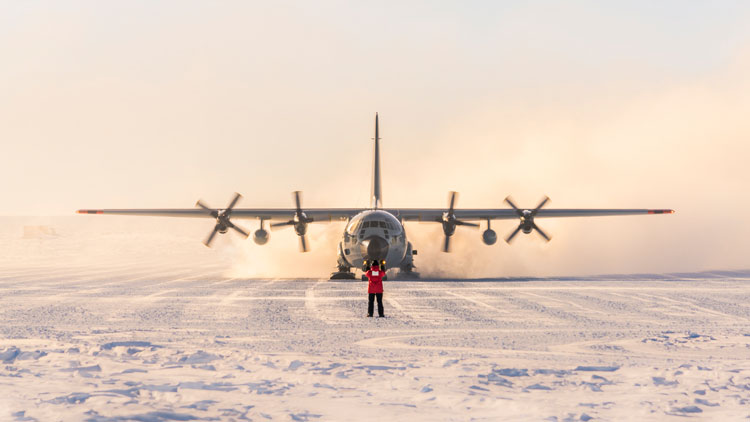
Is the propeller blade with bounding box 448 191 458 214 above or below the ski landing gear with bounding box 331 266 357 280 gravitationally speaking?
above

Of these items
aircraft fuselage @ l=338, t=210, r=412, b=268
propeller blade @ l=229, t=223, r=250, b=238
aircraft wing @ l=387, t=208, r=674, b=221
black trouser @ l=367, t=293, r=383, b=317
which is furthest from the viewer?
aircraft wing @ l=387, t=208, r=674, b=221

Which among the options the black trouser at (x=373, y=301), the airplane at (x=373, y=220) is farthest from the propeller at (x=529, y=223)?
the black trouser at (x=373, y=301)

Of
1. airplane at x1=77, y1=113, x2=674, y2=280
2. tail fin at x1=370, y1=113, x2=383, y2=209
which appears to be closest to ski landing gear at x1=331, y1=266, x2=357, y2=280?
airplane at x1=77, y1=113, x2=674, y2=280

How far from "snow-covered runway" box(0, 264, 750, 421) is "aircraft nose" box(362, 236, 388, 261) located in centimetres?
957

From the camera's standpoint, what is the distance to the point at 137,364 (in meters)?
13.5

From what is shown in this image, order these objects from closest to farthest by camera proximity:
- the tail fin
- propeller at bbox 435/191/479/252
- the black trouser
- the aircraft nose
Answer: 1. the black trouser
2. the aircraft nose
3. propeller at bbox 435/191/479/252
4. the tail fin

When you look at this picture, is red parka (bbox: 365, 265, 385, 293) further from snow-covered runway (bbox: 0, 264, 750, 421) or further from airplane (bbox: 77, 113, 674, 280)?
airplane (bbox: 77, 113, 674, 280)

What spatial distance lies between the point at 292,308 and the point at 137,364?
10.4 meters

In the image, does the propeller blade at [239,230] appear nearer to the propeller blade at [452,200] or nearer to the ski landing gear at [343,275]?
the ski landing gear at [343,275]

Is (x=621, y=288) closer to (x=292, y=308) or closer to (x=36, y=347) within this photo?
(x=292, y=308)

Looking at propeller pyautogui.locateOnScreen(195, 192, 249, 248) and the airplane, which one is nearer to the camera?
the airplane

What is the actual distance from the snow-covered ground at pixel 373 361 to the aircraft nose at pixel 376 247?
9.51 meters

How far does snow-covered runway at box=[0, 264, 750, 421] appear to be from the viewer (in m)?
10.2

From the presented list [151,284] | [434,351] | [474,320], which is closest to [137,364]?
[434,351]
